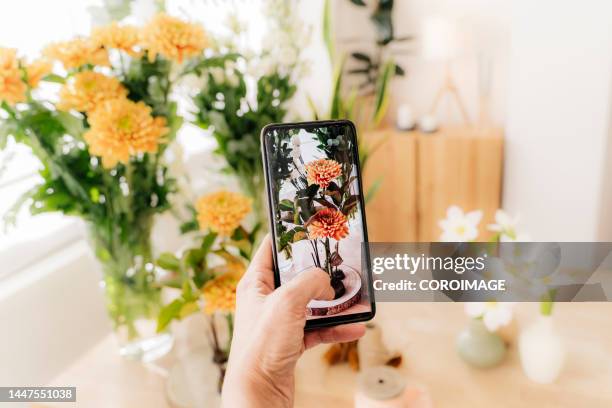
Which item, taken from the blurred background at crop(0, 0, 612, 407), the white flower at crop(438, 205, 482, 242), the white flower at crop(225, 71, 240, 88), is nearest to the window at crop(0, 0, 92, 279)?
the blurred background at crop(0, 0, 612, 407)

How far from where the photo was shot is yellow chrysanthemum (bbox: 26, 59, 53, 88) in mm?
669

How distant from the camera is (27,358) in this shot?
961mm

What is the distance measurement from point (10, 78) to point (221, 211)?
0.34m

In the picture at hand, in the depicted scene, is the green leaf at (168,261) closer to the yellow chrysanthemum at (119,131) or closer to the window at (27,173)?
the yellow chrysanthemum at (119,131)

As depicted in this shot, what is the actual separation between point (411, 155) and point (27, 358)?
1814 millimetres

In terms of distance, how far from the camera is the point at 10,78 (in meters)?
0.63

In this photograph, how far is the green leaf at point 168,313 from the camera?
770 millimetres

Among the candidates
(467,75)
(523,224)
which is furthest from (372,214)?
(467,75)

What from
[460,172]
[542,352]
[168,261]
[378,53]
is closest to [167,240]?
[168,261]

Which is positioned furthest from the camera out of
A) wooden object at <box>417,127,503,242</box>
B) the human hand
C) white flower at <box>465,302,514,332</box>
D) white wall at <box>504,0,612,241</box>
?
wooden object at <box>417,127,503,242</box>

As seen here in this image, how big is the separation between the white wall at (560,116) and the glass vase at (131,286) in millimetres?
1796

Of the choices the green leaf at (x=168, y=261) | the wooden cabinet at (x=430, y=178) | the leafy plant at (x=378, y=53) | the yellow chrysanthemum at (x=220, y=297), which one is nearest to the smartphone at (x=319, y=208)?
the yellow chrysanthemum at (x=220, y=297)

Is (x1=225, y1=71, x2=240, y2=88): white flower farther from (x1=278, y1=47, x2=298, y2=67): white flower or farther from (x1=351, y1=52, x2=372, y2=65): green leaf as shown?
(x1=351, y1=52, x2=372, y2=65): green leaf

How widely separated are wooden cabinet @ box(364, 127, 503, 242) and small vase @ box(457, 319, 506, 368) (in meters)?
1.38
